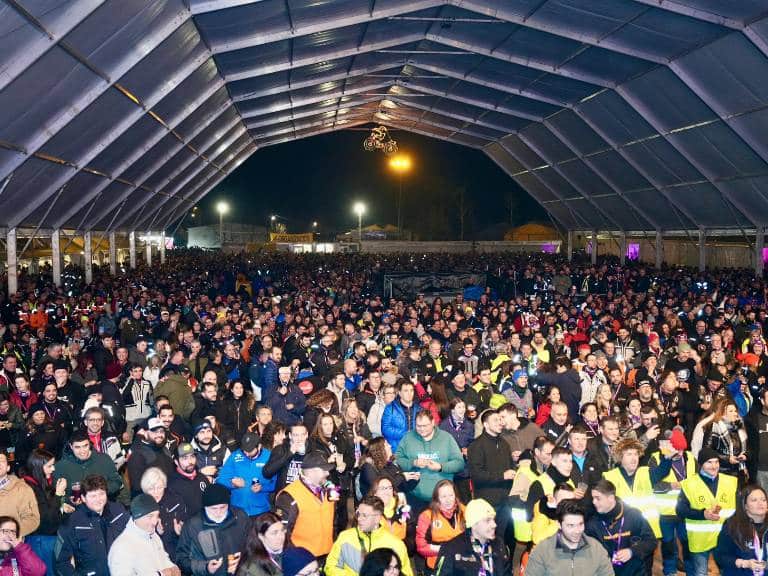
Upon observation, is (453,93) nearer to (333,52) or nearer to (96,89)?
(333,52)

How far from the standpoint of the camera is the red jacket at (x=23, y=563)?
4.71 meters

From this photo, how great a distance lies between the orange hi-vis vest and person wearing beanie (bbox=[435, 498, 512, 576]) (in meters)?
0.92

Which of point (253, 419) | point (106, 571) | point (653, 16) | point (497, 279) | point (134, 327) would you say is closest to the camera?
point (106, 571)

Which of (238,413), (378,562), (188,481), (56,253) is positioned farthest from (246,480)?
(56,253)

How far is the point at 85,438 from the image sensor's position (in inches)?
249

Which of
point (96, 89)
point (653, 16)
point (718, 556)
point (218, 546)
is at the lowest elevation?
point (718, 556)

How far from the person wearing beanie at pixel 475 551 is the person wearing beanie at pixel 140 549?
183cm

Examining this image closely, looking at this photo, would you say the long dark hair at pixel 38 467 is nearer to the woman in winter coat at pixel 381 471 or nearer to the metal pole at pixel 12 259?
the woman in winter coat at pixel 381 471

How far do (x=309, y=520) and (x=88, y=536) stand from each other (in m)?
1.55

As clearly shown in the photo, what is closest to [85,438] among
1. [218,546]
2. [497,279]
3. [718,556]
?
[218,546]

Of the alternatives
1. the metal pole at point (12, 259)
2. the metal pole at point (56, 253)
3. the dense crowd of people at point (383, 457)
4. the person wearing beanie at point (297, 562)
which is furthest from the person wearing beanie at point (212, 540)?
the metal pole at point (56, 253)

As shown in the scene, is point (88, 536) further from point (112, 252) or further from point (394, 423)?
point (112, 252)

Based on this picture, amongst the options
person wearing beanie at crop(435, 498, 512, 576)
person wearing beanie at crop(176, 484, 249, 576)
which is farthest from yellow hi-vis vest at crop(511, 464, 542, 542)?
person wearing beanie at crop(176, 484, 249, 576)

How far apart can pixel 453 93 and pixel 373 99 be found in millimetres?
4777
